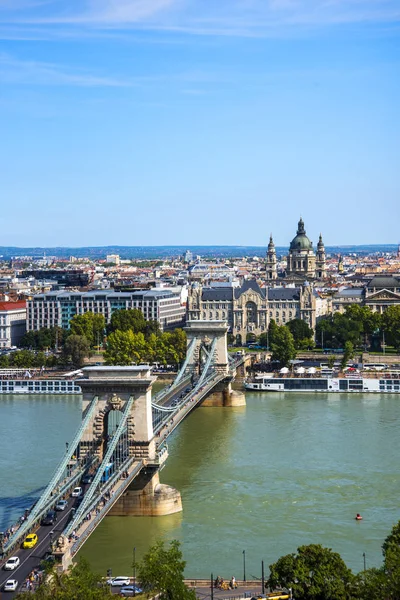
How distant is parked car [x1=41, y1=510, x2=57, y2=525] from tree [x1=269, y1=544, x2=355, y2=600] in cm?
369

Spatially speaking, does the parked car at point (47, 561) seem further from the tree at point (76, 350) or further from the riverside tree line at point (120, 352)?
the tree at point (76, 350)

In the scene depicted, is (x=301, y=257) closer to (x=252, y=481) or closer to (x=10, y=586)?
(x=252, y=481)

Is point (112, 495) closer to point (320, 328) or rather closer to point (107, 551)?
point (107, 551)

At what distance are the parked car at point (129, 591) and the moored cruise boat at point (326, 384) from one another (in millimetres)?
23809

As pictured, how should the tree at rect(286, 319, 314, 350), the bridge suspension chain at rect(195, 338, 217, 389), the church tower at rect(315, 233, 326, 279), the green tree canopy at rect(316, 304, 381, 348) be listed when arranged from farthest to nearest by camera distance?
1. the church tower at rect(315, 233, 326, 279)
2. the tree at rect(286, 319, 314, 350)
3. the green tree canopy at rect(316, 304, 381, 348)
4. the bridge suspension chain at rect(195, 338, 217, 389)

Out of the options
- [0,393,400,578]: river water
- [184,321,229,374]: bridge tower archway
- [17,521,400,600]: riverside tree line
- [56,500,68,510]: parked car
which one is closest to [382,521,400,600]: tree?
[17,521,400,600]: riverside tree line

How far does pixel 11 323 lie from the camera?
55.7 meters

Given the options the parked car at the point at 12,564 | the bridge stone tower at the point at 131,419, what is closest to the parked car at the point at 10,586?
Result: the parked car at the point at 12,564

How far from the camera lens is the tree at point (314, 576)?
1527cm

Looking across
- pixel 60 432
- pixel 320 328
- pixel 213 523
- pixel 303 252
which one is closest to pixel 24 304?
pixel 320 328

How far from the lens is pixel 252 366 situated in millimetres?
45594

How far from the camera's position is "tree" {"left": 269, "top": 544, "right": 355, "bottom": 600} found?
1527cm

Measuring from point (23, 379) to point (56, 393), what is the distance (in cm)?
247

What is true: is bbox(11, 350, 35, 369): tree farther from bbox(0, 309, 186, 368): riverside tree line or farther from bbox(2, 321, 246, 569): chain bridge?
bbox(2, 321, 246, 569): chain bridge
